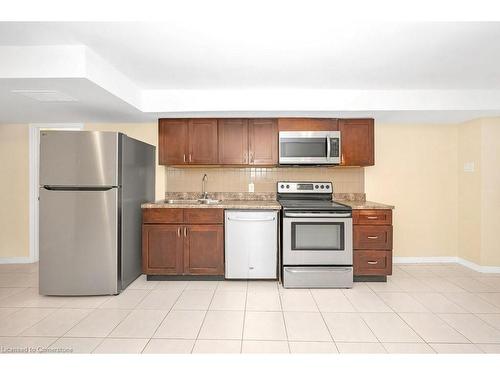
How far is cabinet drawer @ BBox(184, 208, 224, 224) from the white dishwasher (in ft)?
0.32

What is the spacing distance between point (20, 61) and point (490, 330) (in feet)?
14.0

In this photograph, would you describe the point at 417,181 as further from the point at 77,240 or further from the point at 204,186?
the point at 77,240

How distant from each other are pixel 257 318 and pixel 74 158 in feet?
7.63

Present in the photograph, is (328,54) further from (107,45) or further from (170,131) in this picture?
(170,131)

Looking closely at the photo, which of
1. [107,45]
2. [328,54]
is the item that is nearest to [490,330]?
[328,54]

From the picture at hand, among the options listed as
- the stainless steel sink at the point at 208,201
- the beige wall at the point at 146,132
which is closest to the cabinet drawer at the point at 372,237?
the stainless steel sink at the point at 208,201

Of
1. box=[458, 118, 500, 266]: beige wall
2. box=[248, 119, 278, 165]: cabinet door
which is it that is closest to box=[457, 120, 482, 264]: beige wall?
box=[458, 118, 500, 266]: beige wall

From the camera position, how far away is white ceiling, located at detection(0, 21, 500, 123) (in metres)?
2.20

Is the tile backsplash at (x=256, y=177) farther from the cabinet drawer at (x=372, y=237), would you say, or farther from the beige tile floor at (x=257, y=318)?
the beige tile floor at (x=257, y=318)

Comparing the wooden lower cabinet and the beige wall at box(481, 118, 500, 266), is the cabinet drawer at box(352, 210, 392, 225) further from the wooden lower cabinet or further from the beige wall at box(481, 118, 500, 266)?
the beige wall at box(481, 118, 500, 266)

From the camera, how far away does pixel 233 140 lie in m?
3.96

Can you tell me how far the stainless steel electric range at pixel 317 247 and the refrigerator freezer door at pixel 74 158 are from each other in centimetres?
200

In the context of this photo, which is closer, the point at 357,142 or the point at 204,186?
the point at 357,142

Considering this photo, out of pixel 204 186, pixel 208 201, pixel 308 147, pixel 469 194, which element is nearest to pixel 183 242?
pixel 208 201
